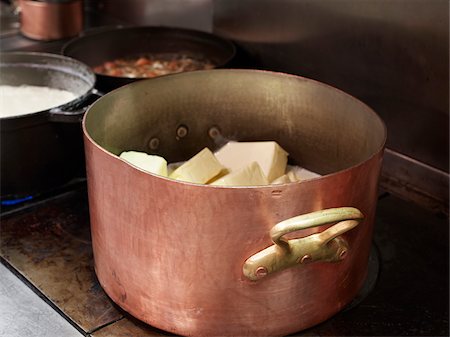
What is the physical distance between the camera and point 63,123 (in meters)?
1.37

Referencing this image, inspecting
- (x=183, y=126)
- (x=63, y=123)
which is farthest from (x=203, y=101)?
(x=63, y=123)

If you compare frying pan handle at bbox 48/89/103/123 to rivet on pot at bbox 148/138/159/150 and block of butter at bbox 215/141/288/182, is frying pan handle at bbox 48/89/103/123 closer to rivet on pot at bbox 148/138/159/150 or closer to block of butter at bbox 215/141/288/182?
rivet on pot at bbox 148/138/159/150

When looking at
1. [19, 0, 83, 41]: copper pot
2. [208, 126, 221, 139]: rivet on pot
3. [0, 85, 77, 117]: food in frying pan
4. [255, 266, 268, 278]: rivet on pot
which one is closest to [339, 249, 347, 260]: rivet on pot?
[255, 266, 268, 278]: rivet on pot

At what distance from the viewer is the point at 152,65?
191cm

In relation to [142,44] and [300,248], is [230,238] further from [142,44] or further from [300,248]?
[142,44]

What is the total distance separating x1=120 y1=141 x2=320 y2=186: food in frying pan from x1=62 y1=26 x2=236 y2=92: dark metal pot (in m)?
0.50

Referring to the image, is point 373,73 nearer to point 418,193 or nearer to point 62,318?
point 418,193

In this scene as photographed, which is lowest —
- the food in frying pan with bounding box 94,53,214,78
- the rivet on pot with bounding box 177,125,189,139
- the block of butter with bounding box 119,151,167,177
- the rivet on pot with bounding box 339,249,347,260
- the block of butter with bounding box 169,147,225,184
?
the food in frying pan with bounding box 94,53,214,78

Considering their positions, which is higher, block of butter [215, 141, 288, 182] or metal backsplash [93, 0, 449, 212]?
metal backsplash [93, 0, 449, 212]

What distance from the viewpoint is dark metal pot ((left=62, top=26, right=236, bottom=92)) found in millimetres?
1825

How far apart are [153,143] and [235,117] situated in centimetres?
17

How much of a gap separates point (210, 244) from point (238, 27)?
961mm

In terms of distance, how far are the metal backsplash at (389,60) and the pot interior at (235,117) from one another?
22cm

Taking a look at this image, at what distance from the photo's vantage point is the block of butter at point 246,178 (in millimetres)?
1138
